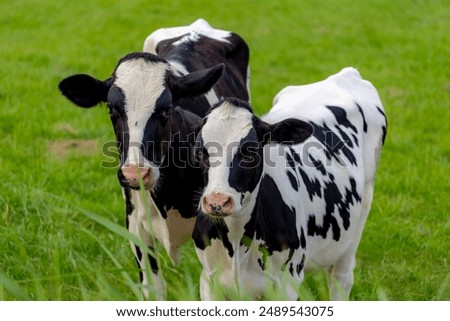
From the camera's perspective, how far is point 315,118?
5.15 m

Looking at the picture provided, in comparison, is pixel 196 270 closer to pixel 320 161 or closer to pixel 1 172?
pixel 320 161

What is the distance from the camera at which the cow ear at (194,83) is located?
478 centimetres

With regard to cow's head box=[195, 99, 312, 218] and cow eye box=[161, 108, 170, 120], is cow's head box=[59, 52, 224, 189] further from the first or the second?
cow's head box=[195, 99, 312, 218]

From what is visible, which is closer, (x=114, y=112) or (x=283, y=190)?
(x=283, y=190)

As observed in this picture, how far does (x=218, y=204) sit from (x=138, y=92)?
1079mm

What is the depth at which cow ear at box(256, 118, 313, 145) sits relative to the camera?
4.17 m

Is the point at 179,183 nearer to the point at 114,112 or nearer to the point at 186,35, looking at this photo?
the point at 114,112

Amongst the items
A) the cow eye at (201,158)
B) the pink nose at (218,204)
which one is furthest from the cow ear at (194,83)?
the pink nose at (218,204)

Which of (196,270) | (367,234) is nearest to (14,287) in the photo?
(196,270)

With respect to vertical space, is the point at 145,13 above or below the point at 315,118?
below

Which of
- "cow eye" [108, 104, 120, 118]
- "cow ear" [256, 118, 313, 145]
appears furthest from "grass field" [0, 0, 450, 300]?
"cow ear" [256, 118, 313, 145]

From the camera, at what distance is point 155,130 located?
4480mm

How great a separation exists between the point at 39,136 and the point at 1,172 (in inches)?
48.7

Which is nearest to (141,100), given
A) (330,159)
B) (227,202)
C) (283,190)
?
(283,190)
